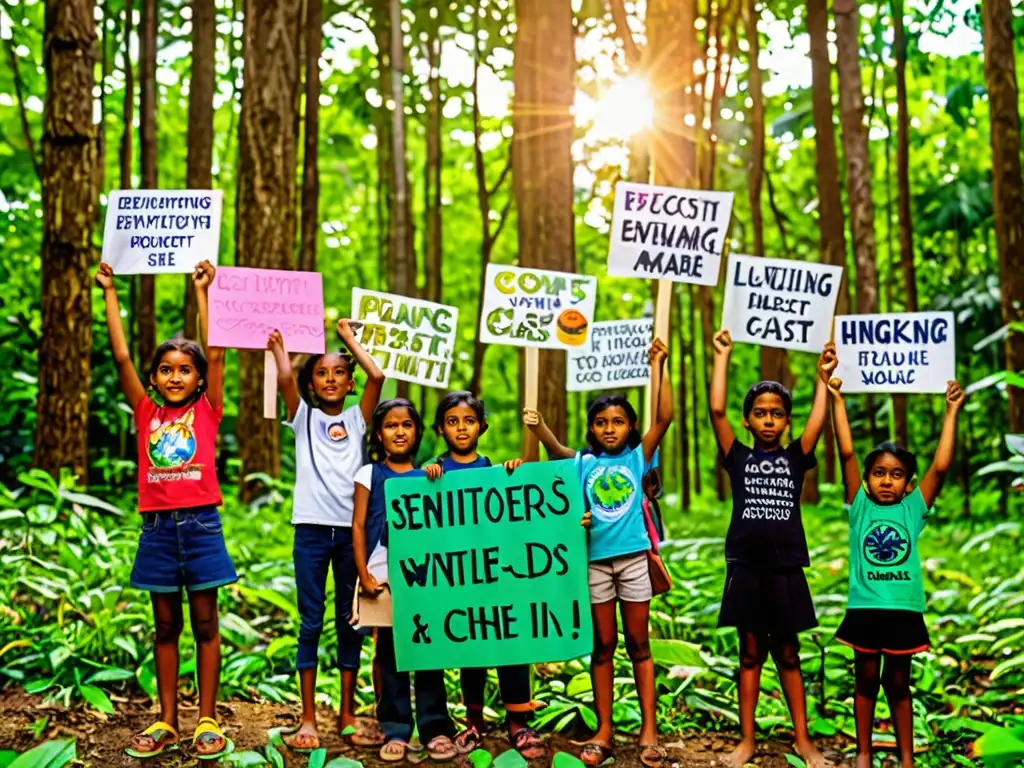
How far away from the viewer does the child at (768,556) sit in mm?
5082

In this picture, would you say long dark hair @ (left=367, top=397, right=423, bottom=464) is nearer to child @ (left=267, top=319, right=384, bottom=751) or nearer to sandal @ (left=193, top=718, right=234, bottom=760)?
child @ (left=267, top=319, right=384, bottom=751)

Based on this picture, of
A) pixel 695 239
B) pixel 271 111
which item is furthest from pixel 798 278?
pixel 271 111

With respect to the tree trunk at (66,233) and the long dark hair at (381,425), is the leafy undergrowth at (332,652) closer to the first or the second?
the tree trunk at (66,233)

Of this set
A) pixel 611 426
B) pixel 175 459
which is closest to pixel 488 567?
pixel 611 426

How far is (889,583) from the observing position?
4859mm

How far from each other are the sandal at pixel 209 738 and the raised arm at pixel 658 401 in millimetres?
2337

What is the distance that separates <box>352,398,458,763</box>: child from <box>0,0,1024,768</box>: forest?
1.62ft

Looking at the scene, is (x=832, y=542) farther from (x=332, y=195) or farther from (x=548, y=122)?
(x=332, y=195)

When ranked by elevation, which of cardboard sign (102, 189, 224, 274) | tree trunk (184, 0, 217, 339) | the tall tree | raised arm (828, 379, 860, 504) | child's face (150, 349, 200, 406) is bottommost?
raised arm (828, 379, 860, 504)

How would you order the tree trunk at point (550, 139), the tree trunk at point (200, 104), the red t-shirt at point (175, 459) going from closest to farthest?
the red t-shirt at point (175, 459) → the tree trunk at point (550, 139) → the tree trunk at point (200, 104)

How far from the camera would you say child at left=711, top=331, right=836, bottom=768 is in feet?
16.7

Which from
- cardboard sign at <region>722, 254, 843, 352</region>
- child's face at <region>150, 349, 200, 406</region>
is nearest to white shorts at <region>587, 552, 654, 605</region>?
cardboard sign at <region>722, 254, 843, 352</region>

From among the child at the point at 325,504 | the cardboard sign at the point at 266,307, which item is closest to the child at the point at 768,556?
the child at the point at 325,504

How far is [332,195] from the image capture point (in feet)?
84.0
